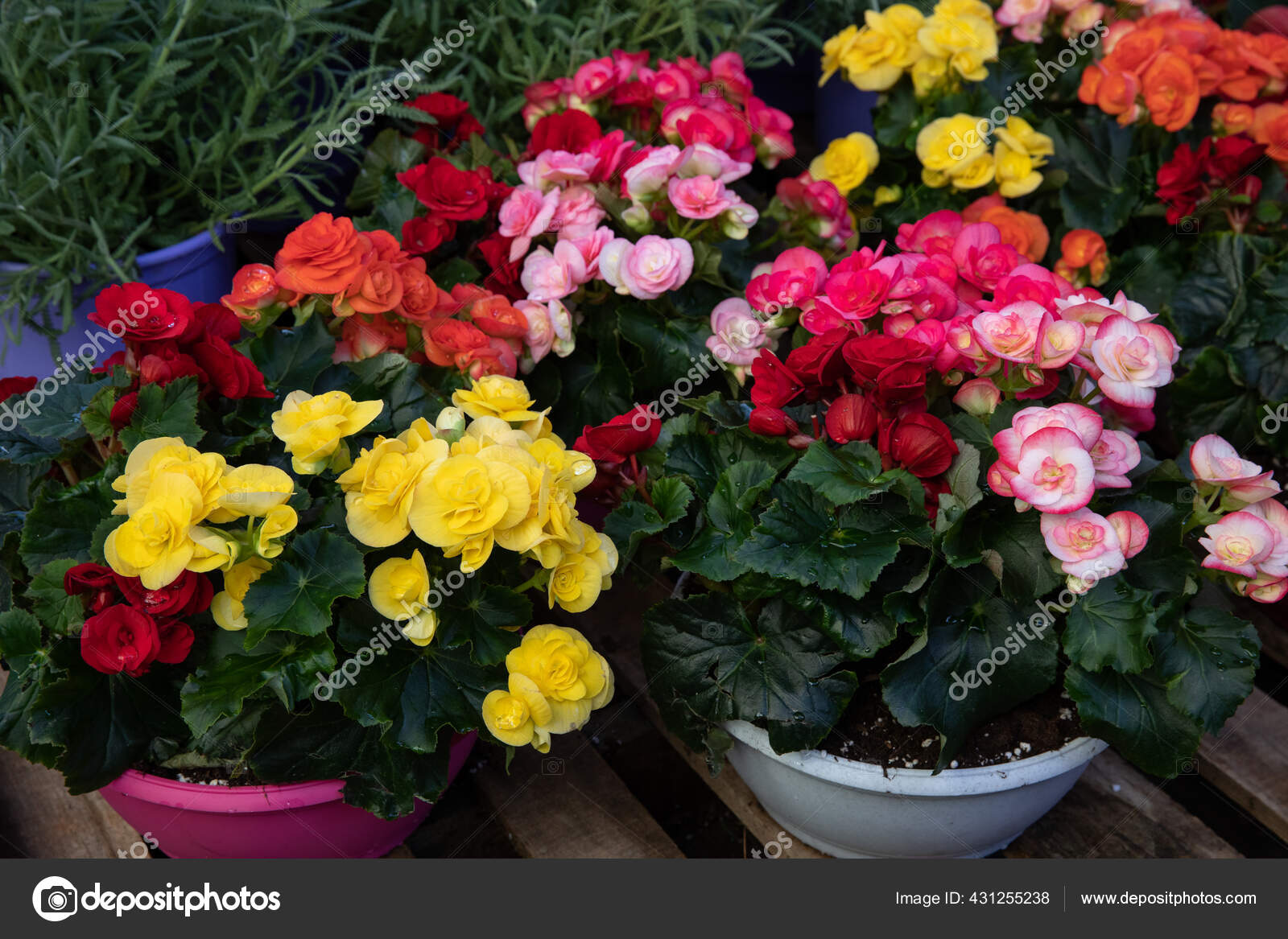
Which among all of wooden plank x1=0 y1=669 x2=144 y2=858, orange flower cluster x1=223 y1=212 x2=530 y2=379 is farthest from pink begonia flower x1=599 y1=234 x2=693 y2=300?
wooden plank x1=0 y1=669 x2=144 y2=858

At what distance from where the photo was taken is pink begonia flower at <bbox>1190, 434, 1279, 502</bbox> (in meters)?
0.99

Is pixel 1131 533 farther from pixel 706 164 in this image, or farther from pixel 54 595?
pixel 54 595

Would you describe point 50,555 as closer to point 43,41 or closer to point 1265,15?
point 43,41

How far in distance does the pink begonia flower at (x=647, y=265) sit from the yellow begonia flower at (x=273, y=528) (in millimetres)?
506

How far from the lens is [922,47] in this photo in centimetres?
158

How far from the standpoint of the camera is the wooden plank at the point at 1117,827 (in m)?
1.20

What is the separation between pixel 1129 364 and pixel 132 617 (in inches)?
34.6

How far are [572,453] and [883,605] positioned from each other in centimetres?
32

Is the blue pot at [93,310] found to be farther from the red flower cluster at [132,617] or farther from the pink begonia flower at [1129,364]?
the pink begonia flower at [1129,364]

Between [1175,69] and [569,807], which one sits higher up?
[1175,69]

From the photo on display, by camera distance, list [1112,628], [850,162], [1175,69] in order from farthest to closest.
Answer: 1. [850,162]
2. [1175,69]
3. [1112,628]

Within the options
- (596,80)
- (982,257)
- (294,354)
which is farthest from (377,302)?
(982,257)

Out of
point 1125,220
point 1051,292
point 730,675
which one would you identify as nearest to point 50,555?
point 730,675

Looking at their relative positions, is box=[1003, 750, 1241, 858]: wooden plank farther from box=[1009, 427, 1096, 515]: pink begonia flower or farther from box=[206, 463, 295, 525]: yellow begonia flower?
box=[206, 463, 295, 525]: yellow begonia flower
